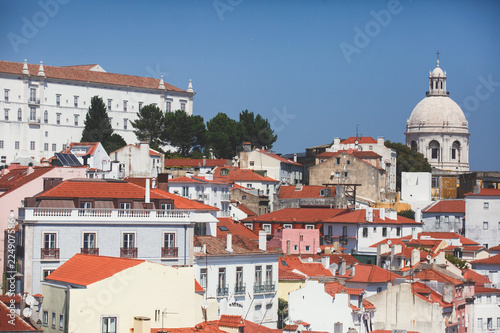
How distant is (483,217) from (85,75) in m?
49.2

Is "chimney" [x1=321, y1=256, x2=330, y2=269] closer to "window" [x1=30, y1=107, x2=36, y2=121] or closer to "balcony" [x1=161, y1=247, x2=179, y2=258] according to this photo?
"balcony" [x1=161, y1=247, x2=179, y2=258]

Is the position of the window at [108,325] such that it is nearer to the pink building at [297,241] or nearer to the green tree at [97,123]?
the pink building at [297,241]

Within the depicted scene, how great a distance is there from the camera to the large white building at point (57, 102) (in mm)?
103275

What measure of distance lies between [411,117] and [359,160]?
4797 cm

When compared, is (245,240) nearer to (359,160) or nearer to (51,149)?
(359,160)

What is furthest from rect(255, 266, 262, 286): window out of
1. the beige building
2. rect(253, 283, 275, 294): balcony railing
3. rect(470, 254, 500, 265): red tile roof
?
rect(470, 254, 500, 265): red tile roof

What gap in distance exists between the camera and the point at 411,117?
131625 mm

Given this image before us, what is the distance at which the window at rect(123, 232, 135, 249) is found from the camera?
33.6 meters

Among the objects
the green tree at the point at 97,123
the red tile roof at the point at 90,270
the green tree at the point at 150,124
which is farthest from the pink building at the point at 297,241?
the green tree at the point at 150,124

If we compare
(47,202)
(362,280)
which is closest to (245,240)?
(362,280)

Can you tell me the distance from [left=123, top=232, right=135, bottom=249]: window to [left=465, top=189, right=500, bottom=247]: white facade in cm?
4210

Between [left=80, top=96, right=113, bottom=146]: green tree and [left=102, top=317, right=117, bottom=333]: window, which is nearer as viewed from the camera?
[left=102, top=317, right=117, bottom=333]: window

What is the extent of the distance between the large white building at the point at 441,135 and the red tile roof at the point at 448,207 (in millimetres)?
45447

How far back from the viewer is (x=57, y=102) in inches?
4195
